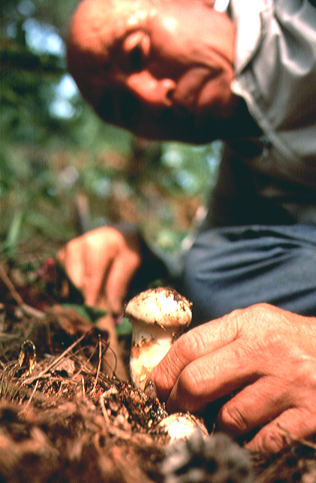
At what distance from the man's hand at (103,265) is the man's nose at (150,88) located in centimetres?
74

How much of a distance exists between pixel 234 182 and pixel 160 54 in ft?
2.85

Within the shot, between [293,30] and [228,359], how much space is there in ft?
4.24

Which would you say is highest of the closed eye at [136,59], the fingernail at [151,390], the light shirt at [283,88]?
the closed eye at [136,59]

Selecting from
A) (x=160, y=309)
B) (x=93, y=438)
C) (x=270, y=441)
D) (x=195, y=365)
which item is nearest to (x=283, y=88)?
(x=160, y=309)

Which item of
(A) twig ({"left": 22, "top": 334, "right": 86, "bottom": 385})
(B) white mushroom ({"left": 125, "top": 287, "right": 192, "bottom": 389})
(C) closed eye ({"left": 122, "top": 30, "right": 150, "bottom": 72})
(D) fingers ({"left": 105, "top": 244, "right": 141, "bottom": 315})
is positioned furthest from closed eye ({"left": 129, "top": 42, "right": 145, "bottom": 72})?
(A) twig ({"left": 22, "top": 334, "right": 86, "bottom": 385})

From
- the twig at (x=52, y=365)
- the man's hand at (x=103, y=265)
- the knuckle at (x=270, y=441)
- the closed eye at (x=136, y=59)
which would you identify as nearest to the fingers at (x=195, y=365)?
the knuckle at (x=270, y=441)

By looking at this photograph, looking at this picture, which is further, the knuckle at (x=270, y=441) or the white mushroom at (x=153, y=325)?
the white mushroom at (x=153, y=325)

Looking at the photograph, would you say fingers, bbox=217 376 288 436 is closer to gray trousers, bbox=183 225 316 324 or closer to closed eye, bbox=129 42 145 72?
gray trousers, bbox=183 225 316 324

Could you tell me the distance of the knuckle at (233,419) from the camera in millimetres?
785

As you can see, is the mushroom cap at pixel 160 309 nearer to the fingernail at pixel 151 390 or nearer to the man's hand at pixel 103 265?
the fingernail at pixel 151 390

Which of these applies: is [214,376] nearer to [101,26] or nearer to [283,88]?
[283,88]

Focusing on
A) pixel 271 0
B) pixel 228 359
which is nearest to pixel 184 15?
pixel 271 0

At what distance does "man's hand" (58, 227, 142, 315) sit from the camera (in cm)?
164

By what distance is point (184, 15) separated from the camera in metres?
1.59
